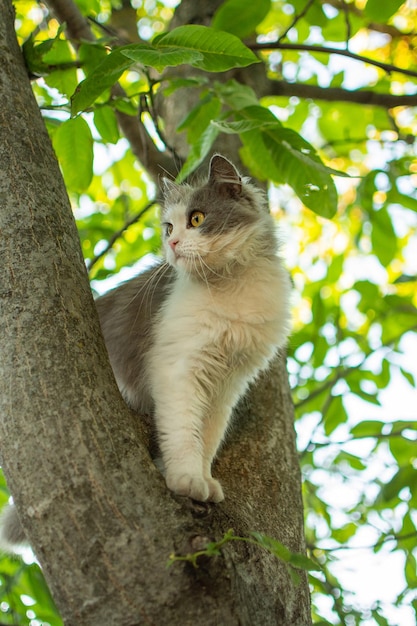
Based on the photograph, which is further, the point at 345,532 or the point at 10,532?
the point at 345,532

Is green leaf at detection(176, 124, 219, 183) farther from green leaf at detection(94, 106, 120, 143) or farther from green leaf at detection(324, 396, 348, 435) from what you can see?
green leaf at detection(324, 396, 348, 435)

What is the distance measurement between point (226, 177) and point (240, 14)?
2.35 feet

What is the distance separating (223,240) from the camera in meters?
2.77

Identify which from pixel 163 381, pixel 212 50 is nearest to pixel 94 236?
pixel 163 381

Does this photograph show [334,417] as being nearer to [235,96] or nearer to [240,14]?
[235,96]

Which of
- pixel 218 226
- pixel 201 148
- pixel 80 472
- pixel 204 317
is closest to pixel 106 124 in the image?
pixel 201 148

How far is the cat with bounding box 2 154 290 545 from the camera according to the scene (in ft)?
8.27

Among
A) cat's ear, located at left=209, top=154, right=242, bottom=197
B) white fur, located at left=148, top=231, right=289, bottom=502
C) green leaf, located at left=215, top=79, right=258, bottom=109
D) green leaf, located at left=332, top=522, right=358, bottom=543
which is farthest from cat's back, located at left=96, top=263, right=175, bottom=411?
green leaf, located at left=332, top=522, right=358, bottom=543

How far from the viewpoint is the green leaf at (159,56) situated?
2.03 meters

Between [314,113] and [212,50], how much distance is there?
130 inches

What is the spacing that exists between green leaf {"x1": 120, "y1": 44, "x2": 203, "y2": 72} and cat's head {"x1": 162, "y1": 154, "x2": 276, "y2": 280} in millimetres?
763

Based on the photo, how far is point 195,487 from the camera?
2.00m

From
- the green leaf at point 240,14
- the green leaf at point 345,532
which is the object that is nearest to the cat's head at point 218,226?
the green leaf at point 240,14

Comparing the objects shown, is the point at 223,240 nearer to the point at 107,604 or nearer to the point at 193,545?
the point at 193,545
